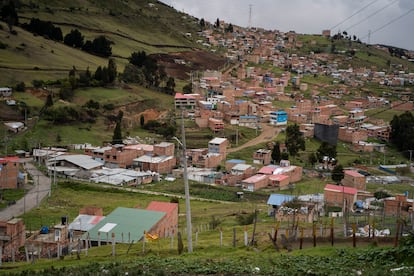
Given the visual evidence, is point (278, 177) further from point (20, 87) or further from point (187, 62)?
point (187, 62)

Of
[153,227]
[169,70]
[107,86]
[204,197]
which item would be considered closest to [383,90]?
[169,70]

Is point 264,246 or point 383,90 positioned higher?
point 383,90

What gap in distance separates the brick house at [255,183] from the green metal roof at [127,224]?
14.2 metres

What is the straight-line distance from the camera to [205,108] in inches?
2124

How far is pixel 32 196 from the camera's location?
27906 mm

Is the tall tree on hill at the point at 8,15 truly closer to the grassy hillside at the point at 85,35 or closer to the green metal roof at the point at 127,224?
the grassy hillside at the point at 85,35

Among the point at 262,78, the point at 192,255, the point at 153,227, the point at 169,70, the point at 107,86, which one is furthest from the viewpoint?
the point at 262,78

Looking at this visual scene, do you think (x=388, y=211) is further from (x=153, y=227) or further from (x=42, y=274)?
(x=42, y=274)

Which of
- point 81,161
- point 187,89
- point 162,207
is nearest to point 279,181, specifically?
point 81,161

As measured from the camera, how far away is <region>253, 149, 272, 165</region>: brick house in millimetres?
40594

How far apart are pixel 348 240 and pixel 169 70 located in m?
61.1

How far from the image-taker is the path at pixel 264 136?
45938 millimetres

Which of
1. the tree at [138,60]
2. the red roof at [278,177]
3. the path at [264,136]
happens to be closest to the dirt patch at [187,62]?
the tree at [138,60]

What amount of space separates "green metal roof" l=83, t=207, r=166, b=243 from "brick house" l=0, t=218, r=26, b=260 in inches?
98.0
